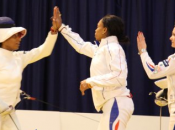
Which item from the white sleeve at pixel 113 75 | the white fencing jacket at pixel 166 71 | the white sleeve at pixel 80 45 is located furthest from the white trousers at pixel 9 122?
the white fencing jacket at pixel 166 71

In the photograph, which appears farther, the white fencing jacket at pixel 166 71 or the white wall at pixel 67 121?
the white wall at pixel 67 121

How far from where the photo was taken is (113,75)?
2.58 meters

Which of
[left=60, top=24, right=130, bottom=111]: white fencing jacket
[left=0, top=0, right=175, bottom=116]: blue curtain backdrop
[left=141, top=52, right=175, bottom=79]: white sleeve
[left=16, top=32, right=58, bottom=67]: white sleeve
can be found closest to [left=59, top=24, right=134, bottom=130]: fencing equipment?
[left=60, top=24, right=130, bottom=111]: white fencing jacket

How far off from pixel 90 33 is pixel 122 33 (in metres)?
2.17

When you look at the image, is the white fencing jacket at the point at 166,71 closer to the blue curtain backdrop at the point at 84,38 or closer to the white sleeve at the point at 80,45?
the white sleeve at the point at 80,45

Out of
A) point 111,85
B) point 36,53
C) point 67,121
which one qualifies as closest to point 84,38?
point 67,121

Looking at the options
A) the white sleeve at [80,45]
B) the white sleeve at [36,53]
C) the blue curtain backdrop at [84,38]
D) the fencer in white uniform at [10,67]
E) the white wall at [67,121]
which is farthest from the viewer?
the blue curtain backdrop at [84,38]

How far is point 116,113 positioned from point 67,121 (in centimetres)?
90

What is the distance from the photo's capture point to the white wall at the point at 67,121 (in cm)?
332

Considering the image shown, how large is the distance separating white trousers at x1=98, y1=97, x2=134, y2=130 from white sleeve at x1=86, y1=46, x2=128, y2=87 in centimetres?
10

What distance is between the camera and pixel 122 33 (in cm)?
286

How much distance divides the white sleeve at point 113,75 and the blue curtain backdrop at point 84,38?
232 centimetres

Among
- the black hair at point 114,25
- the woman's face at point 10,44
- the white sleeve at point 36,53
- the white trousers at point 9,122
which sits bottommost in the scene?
the white trousers at point 9,122

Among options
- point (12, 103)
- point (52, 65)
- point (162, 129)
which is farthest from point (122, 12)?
point (12, 103)
